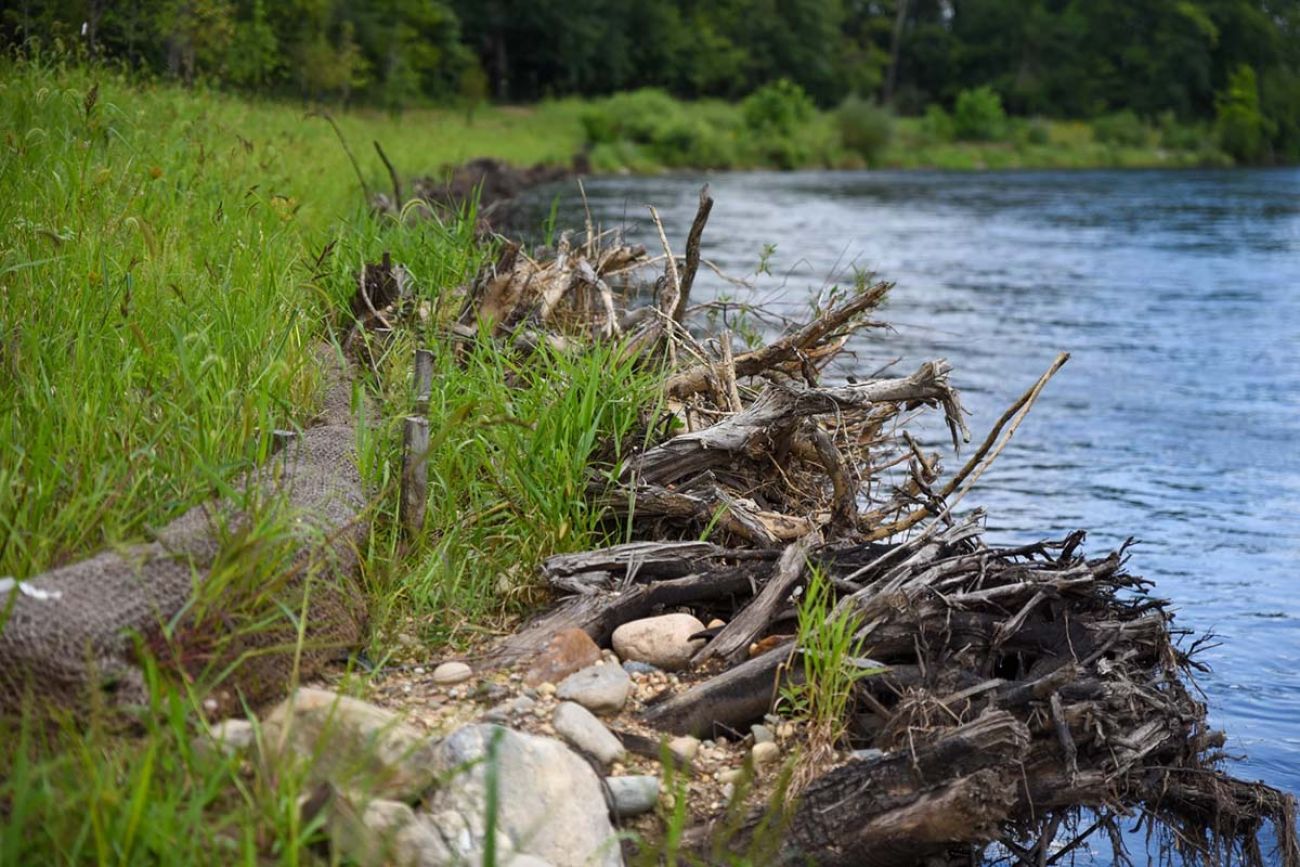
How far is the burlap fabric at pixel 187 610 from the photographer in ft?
8.59

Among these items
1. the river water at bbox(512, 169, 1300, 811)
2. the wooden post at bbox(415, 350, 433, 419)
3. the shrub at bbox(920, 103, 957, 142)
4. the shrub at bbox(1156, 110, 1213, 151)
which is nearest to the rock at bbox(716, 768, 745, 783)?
the wooden post at bbox(415, 350, 433, 419)

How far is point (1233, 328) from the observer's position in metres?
14.5

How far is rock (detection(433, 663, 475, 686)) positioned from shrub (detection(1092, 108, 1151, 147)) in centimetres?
6280

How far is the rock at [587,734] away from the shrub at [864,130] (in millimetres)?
50725

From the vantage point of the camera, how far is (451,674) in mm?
3510

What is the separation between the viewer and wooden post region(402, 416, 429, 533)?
3996 millimetres

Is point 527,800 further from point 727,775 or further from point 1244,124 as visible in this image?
point 1244,124

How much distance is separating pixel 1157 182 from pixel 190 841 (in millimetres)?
44731

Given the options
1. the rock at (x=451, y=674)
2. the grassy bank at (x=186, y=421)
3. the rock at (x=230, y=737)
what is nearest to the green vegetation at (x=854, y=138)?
the grassy bank at (x=186, y=421)

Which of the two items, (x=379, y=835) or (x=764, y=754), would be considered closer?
(x=379, y=835)

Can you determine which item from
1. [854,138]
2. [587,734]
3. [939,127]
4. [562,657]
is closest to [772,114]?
[854,138]

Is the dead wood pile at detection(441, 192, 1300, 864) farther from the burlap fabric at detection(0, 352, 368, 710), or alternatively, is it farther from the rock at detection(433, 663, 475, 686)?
the burlap fabric at detection(0, 352, 368, 710)

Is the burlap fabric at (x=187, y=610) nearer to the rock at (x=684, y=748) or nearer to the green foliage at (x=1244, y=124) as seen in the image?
the rock at (x=684, y=748)

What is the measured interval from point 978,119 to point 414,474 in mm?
60704
